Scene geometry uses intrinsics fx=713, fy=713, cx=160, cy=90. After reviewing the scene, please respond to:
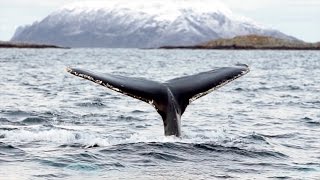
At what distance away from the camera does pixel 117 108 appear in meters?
18.3

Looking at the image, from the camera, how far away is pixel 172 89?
9.51m

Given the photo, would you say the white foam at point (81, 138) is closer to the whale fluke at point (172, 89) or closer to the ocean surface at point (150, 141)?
the ocean surface at point (150, 141)

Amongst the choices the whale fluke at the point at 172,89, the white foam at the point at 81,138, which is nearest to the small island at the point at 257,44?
the white foam at the point at 81,138

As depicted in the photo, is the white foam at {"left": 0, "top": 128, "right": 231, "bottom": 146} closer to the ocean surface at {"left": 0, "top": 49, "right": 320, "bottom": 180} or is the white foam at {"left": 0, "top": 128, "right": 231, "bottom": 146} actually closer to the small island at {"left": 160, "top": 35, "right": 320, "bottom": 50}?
the ocean surface at {"left": 0, "top": 49, "right": 320, "bottom": 180}

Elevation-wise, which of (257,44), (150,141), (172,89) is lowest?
(150,141)

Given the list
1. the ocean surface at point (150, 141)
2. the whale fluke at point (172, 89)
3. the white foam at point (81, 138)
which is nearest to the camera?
the ocean surface at point (150, 141)

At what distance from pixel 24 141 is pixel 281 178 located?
4322 millimetres

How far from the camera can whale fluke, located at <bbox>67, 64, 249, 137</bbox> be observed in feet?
30.0

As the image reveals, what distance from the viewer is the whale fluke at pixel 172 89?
913 centimetres

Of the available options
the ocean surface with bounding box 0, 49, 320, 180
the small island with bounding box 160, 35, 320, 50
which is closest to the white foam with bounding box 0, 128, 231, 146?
the ocean surface with bounding box 0, 49, 320, 180

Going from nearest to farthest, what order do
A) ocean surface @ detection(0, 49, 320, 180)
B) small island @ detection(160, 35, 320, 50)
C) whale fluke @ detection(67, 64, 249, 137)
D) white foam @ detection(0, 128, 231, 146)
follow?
1. ocean surface @ detection(0, 49, 320, 180)
2. whale fluke @ detection(67, 64, 249, 137)
3. white foam @ detection(0, 128, 231, 146)
4. small island @ detection(160, 35, 320, 50)

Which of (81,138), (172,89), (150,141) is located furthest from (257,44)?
(172,89)

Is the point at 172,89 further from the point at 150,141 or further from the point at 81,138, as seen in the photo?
the point at 81,138

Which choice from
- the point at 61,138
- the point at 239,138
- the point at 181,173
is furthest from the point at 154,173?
the point at 239,138
